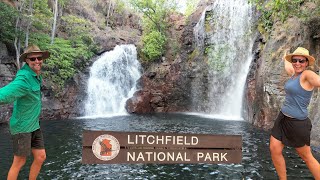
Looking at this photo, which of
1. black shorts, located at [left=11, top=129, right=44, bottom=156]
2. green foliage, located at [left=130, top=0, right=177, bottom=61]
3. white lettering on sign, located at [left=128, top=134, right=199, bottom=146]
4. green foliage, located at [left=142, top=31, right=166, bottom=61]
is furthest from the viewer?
green foliage, located at [left=130, top=0, right=177, bottom=61]

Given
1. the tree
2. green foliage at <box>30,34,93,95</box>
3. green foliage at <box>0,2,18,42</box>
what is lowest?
green foliage at <box>30,34,93,95</box>

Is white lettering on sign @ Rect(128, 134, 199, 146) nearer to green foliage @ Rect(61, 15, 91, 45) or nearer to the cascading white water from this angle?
the cascading white water

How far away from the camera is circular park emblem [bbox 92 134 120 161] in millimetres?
3818

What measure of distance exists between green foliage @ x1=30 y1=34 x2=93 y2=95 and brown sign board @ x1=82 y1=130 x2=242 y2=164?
18535mm

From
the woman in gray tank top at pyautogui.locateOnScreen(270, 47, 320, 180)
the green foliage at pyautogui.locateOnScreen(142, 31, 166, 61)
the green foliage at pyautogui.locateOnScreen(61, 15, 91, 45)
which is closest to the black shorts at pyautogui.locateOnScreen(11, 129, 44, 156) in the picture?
the woman in gray tank top at pyautogui.locateOnScreen(270, 47, 320, 180)

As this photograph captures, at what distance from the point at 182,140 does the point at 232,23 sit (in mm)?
21415

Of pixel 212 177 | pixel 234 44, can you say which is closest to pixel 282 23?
pixel 234 44

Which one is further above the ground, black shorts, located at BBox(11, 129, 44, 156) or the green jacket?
the green jacket

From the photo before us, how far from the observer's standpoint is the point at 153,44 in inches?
1131

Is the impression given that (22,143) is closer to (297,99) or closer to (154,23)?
(297,99)

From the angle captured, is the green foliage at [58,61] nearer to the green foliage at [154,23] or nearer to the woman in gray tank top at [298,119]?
the green foliage at [154,23]

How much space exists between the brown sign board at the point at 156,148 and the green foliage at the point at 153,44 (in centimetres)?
2440

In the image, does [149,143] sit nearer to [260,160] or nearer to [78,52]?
[260,160]

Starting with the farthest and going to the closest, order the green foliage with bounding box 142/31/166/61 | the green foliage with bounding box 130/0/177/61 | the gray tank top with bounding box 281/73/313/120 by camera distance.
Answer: the green foliage with bounding box 130/0/177/61
the green foliage with bounding box 142/31/166/61
the gray tank top with bounding box 281/73/313/120
